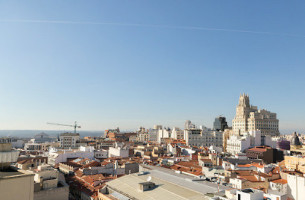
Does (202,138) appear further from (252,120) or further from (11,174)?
(11,174)

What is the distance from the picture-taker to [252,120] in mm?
129500

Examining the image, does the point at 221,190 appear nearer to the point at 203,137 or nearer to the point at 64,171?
the point at 64,171

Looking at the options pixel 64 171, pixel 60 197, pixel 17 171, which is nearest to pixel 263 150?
pixel 64 171

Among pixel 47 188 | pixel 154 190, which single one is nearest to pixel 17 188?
pixel 154 190

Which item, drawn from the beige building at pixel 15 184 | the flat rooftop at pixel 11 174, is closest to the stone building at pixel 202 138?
the flat rooftop at pixel 11 174

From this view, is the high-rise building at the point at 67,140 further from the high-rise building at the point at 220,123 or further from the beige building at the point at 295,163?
the high-rise building at the point at 220,123

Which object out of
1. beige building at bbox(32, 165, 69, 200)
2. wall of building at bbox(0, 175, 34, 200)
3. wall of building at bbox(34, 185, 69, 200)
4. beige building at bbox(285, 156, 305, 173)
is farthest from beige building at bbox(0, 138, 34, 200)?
beige building at bbox(285, 156, 305, 173)

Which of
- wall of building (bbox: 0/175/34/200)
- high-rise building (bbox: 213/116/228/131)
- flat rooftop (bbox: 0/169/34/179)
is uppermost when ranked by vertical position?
high-rise building (bbox: 213/116/228/131)

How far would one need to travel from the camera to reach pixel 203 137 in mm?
117875

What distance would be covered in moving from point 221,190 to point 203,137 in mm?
86699

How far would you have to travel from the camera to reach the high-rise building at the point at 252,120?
129 m

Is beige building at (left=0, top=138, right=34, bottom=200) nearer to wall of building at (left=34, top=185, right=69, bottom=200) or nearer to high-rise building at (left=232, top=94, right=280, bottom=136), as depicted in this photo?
wall of building at (left=34, top=185, right=69, bottom=200)

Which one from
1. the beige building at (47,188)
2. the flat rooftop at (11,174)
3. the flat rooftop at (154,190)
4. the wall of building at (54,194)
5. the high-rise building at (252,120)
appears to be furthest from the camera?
the high-rise building at (252,120)

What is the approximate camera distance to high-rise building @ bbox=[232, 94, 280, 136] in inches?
5064
